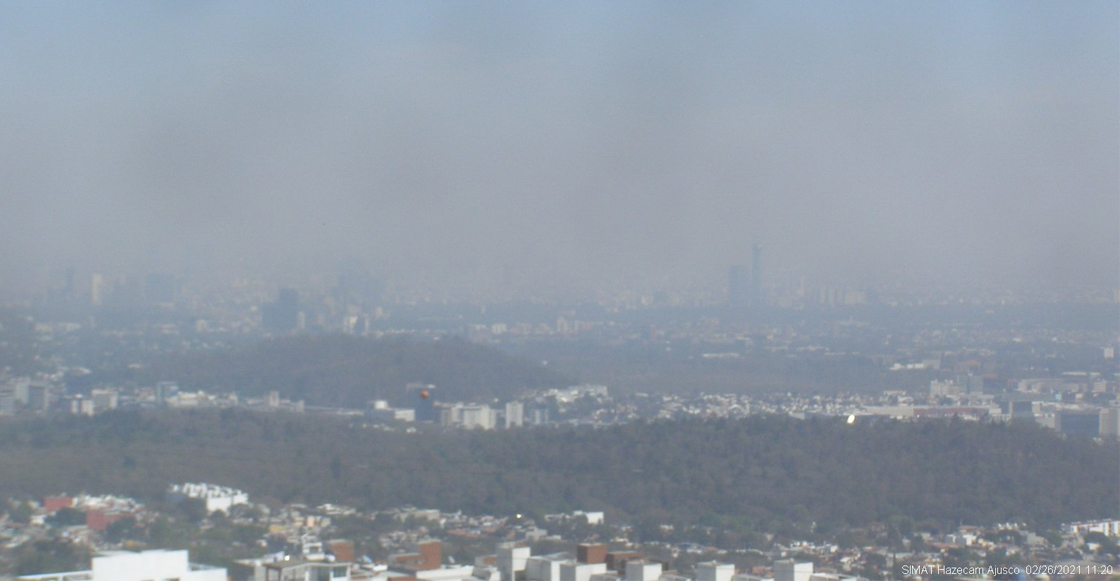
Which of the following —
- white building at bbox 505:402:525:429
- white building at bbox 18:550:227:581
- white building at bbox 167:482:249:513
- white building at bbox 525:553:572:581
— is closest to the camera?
white building at bbox 18:550:227:581

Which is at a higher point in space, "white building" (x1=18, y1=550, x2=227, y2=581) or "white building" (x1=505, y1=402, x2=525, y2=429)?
"white building" (x1=18, y1=550, x2=227, y2=581)

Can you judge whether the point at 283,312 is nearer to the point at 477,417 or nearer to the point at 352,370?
the point at 352,370

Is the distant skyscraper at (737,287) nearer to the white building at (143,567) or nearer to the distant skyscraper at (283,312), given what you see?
the distant skyscraper at (283,312)

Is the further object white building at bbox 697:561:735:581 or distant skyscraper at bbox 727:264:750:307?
distant skyscraper at bbox 727:264:750:307

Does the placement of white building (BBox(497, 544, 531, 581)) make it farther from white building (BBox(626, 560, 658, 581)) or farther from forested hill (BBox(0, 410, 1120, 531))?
forested hill (BBox(0, 410, 1120, 531))

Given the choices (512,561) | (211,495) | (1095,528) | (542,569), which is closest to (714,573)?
(542,569)

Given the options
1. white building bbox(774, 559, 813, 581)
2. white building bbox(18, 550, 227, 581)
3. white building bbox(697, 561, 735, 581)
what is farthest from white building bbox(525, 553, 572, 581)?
white building bbox(18, 550, 227, 581)
